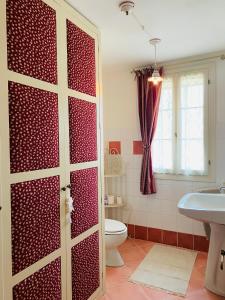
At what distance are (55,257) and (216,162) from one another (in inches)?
81.6

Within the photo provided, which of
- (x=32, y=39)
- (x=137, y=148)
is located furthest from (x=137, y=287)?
(x=32, y=39)

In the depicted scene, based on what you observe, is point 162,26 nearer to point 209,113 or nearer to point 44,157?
point 209,113

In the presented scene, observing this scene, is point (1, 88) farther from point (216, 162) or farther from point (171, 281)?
point (216, 162)

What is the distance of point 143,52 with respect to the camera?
2.68 meters

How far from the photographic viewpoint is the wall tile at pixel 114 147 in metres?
3.41

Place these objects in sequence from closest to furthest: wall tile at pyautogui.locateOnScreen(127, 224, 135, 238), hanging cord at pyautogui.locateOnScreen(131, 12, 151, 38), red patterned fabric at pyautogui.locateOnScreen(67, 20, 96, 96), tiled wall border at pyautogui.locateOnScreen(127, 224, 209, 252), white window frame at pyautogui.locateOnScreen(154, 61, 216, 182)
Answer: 1. red patterned fabric at pyautogui.locateOnScreen(67, 20, 96, 96)
2. hanging cord at pyautogui.locateOnScreen(131, 12, 151, 38)
3. white window frame at pyautogui.locateOnScreen(154, 61, 216, 182)
4. tiled wall border at pyautogui.locateOnScreen(127, 224, 209, 252)
5. wall tile at pyautogui.locateOnScreen(127, 224, 135, 238)

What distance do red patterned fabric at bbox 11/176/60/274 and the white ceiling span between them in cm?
131

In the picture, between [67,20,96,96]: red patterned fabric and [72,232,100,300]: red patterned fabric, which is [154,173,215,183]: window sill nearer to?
[72,232,100,300]: red patterned fabric

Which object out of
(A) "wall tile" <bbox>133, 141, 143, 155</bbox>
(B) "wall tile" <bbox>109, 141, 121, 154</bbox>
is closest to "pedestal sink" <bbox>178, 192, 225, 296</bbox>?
(A) "wall tile" <bbox>133, 141, 143, 155</bbox>

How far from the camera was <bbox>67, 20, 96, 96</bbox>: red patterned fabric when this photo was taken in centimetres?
169

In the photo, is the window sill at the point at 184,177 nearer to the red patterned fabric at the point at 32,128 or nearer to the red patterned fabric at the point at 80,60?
the red patterned fabric at the point at 80,60

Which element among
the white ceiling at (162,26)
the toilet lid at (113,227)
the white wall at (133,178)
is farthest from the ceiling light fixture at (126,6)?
the toilet lid at (113,227)

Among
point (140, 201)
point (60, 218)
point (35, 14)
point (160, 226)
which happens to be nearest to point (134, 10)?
point (35, 14)

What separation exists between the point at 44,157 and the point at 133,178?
2009 millimetres
